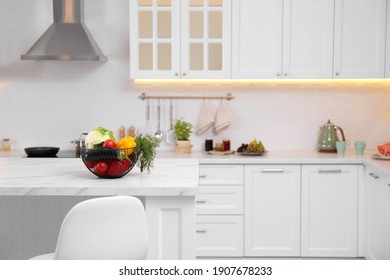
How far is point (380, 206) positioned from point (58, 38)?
9.46ft

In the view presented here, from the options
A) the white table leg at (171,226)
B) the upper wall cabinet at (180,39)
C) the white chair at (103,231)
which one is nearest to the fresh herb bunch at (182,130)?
the upper wall cabinet at (180,39)

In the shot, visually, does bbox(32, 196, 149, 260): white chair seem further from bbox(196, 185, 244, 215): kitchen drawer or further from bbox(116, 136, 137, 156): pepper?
bbox(196, 185, 244, 215): kitchen drawer

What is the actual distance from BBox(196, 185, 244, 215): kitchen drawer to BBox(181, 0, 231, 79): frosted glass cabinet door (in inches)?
37.3

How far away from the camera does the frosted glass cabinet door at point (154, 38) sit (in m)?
5.49

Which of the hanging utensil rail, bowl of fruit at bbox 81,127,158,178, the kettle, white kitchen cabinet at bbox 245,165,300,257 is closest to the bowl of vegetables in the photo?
bowl of fruit at bbox 81,127,158,178

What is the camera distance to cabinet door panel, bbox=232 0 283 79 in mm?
5474

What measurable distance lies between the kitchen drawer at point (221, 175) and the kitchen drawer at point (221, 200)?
40 mm

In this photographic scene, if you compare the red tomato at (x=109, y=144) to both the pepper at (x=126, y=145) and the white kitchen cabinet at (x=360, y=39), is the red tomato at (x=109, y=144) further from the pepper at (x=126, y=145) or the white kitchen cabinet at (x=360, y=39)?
the white kitchen cabinet at (x=360, y=39)

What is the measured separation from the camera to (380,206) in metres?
4.75

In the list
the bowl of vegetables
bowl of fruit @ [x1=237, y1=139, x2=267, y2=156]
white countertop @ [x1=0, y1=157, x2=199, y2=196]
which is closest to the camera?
white countertop @ [x1=0, y1=157, x2=199, y2=196]

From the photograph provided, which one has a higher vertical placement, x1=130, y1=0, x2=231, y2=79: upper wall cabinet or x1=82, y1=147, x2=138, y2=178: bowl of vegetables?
x1=130, y1=0, x2=231, y2=79: upper wall cabinet

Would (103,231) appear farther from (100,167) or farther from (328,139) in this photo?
(328,139)

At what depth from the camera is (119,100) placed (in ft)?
19.5
